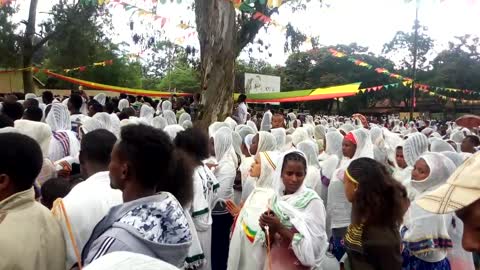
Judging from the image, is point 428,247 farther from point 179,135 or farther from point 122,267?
point 122,267

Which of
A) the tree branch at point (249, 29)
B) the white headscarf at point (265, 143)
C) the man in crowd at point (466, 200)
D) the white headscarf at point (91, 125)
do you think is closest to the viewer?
the man in crowd at point (466, 200)

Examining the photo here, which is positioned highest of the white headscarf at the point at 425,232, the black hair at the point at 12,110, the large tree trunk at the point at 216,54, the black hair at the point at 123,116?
the large tree trunk at the point at 216,54

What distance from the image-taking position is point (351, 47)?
4000 centimetres

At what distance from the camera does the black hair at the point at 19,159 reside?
6.66 ft

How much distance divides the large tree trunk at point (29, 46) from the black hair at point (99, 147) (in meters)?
15.8

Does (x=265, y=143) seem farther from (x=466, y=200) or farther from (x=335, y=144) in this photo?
(x=466, y=200)

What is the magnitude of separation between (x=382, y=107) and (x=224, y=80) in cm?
2801

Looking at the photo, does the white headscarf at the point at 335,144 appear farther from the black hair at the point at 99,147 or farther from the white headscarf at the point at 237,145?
the black hair at the point at 99,147

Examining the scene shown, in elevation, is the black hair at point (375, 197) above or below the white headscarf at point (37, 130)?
below

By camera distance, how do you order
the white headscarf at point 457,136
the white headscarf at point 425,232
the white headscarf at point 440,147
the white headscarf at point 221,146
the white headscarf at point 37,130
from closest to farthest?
the white headscarf at point 425,232, the white headscarf at point 37,130, the white headscarf at point 221,146, the white headscarf at point 440,147, the white headscarf at point 457,136

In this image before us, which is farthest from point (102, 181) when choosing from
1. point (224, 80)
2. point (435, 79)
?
point (435, 79)

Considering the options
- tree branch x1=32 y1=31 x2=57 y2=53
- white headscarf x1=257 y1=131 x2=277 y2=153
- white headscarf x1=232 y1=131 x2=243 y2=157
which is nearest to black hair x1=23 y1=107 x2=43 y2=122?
white headscarf x1=232 y1=131 x2=243 y2=157

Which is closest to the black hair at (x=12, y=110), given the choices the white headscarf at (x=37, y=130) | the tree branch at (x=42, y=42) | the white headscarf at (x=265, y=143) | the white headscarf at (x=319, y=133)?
the white headscarf at (x=37, y=130)

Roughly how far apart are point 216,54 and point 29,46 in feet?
33.7
